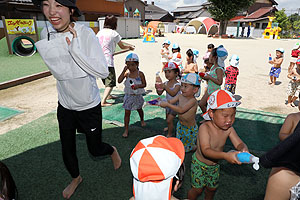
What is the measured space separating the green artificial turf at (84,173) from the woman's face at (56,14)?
6.65 feet

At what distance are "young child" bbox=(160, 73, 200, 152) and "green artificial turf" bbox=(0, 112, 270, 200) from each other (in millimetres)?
331

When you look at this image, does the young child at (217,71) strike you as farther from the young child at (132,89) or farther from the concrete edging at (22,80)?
the concrete edging at (22,80)

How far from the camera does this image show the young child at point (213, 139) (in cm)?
191

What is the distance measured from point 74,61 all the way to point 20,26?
12.9m

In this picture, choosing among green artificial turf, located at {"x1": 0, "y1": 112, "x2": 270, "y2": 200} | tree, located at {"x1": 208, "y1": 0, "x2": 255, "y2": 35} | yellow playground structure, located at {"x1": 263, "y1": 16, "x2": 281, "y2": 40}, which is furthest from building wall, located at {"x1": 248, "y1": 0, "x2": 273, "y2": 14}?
green artificial turf, located at {"x1": 0, "y1": 112, "x2": 270, "y2": 200}

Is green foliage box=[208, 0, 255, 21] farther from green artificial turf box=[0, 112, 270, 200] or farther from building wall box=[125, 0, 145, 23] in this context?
green artificial turf box=[0, 112, 270, 200]

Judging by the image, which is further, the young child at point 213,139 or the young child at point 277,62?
the young child at point 277,62

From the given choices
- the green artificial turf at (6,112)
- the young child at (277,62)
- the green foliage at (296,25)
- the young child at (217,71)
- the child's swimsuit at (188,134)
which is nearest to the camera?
the child's swimsuit at (188,134)

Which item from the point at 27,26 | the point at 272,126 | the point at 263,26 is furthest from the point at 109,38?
the point at 263,26

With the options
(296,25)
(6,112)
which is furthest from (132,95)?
(296,25)

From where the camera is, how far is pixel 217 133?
2146 millimetres

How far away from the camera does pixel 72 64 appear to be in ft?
6.65

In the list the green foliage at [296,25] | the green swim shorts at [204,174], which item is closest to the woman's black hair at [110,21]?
the green swim shorts at [204,174]

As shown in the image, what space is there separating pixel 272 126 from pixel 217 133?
3.04 metres
